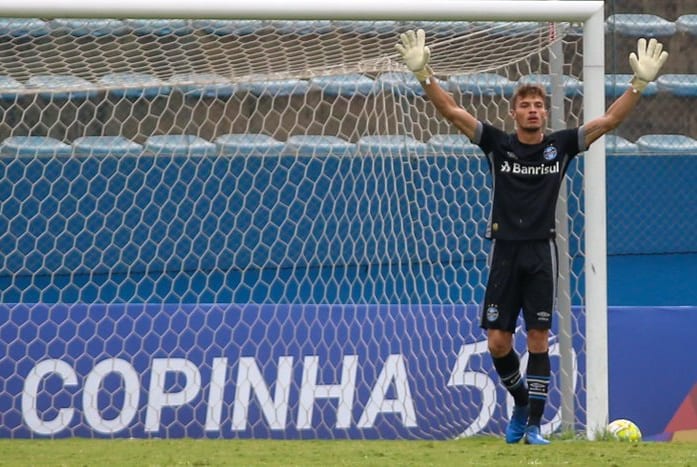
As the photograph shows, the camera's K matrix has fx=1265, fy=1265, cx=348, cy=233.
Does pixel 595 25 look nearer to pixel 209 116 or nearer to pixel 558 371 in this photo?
pixel 558 371

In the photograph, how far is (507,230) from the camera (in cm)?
492

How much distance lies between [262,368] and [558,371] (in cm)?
140

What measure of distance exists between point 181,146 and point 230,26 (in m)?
1.29

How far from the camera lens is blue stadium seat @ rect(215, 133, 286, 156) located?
680 centimetres

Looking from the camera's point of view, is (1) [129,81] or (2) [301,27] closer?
(2) [301,27]

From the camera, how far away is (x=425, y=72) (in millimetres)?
4883

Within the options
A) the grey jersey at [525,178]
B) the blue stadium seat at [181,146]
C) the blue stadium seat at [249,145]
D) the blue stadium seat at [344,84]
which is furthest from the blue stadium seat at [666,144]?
the grey jersey at [525,178]

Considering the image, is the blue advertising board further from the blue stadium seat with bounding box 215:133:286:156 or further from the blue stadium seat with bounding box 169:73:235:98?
the blue stadium seat with bounding box 215:133:286:156

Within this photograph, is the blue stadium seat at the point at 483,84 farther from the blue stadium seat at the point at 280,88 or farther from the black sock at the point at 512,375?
the black sock at the point at 512,375

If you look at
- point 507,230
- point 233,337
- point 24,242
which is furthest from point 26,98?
point 507,230

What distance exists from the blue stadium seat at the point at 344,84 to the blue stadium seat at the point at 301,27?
3.31ft

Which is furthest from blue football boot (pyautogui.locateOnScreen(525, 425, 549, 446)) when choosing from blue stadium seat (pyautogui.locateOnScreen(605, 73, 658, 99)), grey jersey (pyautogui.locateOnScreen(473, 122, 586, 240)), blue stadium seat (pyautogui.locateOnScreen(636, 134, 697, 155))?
blue stadium seat (pyautogui.locateOnScreen(636, 134, 697, 155))

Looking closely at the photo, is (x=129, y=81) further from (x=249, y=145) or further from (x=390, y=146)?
(x=390, y=146)

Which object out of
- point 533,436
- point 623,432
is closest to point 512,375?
point 533,436
